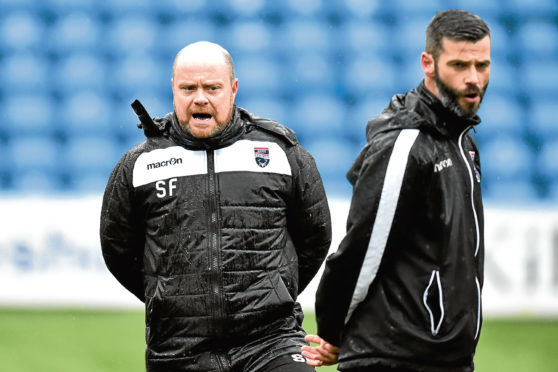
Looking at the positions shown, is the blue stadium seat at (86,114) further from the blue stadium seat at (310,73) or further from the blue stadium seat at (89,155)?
the blue stadium seat at (310,73)

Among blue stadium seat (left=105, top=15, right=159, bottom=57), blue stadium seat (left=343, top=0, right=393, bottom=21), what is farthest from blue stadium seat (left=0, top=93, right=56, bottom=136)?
blue stadium seat (left=343, top=0, right=393, bottom=21)

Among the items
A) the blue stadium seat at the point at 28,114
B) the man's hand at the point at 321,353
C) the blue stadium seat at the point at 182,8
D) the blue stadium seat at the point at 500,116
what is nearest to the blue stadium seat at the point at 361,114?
the blue stadium seat at the point at 500,116

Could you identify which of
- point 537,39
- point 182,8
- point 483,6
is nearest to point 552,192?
point 537,39

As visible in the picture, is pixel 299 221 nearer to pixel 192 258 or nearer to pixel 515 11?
pixel 192 258

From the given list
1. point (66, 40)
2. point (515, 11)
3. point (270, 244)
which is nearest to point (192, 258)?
point (270, 244)

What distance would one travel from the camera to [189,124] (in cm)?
384

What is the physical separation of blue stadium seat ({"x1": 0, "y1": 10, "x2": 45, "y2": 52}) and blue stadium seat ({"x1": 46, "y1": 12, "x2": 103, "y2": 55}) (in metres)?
0.11

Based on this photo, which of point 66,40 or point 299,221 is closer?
point 299,221

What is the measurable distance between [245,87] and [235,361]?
5519mm

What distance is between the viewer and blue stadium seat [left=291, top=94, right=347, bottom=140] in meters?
8.80

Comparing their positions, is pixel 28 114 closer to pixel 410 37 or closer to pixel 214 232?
pixel 410 37

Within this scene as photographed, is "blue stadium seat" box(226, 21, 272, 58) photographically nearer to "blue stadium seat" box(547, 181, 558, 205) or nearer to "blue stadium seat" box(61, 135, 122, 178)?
"blue stadium seat" box(61, 135, 122, 178)

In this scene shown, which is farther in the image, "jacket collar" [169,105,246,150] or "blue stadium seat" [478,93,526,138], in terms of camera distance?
"blue stadium seat" [478,93,526,138]

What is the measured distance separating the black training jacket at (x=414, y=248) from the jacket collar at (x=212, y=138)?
3.12 ft
